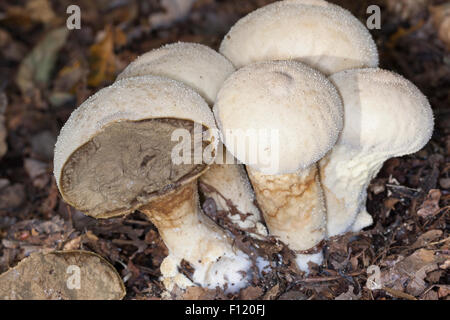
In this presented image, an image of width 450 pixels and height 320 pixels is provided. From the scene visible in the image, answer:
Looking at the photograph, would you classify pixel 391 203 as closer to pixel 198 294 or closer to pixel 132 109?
pixel 198 294

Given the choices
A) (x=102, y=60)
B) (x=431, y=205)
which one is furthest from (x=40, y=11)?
(x=431, y=205)

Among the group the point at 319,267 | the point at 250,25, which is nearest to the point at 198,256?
the point at 319,267

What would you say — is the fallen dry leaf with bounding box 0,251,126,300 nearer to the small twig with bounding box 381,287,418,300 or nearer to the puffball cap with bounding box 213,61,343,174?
the puffball cap with bounding box 213,61,343,174

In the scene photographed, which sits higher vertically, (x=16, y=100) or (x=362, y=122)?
(x=362, y=122)

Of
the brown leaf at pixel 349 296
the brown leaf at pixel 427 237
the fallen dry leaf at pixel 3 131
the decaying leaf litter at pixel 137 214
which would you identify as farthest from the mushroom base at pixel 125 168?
the fallen dry leaf at pixel 3 131

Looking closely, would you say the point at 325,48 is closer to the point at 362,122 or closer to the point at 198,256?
the point at 362,122

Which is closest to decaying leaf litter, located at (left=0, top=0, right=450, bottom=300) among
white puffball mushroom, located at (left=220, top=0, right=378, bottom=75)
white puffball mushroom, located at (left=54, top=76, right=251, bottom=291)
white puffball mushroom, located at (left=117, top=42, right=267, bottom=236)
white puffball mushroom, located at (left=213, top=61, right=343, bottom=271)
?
white puffball mushroom, located at (left=117, top=42, right=267, bottom=236)
